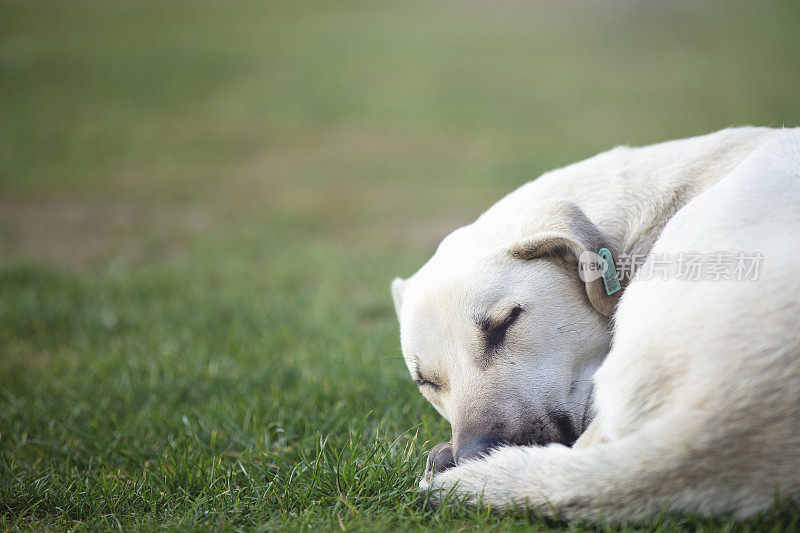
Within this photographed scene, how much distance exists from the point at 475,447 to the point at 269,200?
10.00 meters

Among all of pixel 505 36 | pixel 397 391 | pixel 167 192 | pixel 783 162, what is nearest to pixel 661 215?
pixel 783 162

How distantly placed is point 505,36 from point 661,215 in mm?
23573

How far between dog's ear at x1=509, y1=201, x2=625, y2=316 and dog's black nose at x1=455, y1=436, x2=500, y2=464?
30.5 inches

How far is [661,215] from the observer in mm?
3232

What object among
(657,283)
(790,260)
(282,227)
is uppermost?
(790,260)

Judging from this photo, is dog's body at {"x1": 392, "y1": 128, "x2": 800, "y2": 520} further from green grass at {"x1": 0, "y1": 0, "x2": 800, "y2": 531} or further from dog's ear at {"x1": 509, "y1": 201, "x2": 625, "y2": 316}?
green grass at {"x1": 0, "y1": 0, "x2": 800, "y2": 531}

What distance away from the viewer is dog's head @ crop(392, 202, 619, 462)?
110 inches

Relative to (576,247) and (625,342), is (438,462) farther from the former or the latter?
(576,247)

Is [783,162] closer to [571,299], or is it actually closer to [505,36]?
[571,299]

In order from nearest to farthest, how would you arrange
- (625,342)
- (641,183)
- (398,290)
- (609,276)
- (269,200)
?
1. (625,342)
2. (609,276)
3. (641,183)
4. (398,290)
5. (269,200)

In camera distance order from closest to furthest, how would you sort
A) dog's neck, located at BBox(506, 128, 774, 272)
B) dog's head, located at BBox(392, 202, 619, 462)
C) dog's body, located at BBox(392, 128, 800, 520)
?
dog's body, located at BBox(392, 128, 800, 520) → dog's head, located at BBox(392, 202, 619, 462) → dog's neck, located at BBox(506, 128, 774, 272)

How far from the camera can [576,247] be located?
→ 291 centimetres

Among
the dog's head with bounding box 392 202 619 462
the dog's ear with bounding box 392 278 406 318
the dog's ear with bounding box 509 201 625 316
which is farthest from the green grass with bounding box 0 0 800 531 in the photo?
the dog's ear with bounding box 509 201 625 316

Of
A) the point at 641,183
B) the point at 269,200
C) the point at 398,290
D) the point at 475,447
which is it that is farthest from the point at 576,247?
the point at 269,200
